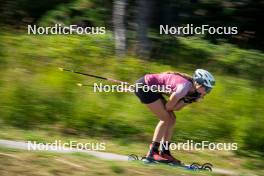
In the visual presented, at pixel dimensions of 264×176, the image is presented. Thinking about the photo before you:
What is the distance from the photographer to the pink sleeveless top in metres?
8.43

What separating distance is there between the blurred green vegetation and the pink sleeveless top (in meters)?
1.56

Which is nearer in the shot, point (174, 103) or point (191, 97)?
point (174, 103)

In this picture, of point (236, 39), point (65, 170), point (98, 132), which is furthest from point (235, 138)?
point (236, 39)

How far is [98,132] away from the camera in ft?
33.3

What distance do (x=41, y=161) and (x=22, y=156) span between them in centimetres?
29

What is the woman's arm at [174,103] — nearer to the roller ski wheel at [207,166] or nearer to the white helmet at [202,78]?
the white helmet at [202,78]

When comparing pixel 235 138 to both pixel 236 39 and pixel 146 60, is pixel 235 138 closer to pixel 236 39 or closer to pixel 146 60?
pixel 146 60

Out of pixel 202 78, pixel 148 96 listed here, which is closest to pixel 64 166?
pixel 148 96

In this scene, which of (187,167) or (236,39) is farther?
(236,39)

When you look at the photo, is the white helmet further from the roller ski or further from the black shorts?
the roller ski

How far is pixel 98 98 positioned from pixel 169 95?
7.15 feet

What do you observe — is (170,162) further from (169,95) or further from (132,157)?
(169,95)

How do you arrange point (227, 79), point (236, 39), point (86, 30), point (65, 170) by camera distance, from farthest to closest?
point (236, 39) → point (86, 30) → point (227, 79) → point (65, 170)

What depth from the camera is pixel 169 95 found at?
340 inches
